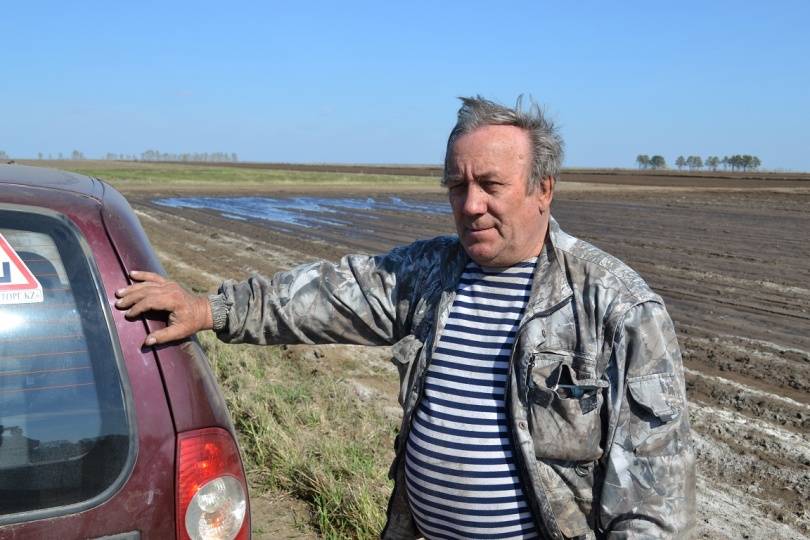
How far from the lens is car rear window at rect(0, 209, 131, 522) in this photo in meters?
1.76

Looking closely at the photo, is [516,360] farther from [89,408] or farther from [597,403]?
[89,408]

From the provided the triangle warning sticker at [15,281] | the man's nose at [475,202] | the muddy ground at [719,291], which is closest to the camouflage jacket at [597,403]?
the man's nose at [475,202]

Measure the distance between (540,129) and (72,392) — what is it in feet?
4.38

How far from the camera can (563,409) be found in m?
1.99

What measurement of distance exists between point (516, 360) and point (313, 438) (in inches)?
114

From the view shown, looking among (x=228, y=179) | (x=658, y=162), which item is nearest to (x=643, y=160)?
(x=658, y=162)

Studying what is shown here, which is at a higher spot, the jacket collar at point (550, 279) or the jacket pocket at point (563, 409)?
the jacket collar at point (550, 279)

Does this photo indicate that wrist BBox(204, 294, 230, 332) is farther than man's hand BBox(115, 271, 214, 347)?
Yes

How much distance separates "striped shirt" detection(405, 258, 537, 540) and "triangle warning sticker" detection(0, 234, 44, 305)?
103cm

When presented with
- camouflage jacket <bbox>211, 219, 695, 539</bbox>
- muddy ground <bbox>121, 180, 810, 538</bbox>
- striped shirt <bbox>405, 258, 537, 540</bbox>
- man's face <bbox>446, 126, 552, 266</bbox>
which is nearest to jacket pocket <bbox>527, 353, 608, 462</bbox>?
camouflage jacket <bbox>211, 219, 695, 539</bbox>

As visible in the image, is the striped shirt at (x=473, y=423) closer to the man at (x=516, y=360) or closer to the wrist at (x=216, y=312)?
the man at (x=516, y=360)

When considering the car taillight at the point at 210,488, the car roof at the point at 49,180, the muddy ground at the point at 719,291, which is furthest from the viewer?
the muddy ground at the point at 719,291

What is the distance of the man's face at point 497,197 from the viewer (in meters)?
2.13

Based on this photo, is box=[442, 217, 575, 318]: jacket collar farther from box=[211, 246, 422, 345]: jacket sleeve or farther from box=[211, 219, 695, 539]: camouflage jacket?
box=[211, 246, 422, 345]: jacket sleeve
